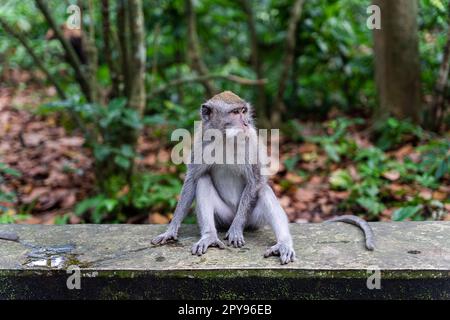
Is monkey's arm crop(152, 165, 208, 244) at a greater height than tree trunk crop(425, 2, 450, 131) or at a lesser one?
lesser

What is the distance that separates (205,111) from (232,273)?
1.21 metres

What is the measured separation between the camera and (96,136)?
6156 mm

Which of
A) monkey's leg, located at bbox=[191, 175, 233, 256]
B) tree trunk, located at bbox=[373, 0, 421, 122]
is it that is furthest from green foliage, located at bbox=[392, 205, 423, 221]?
tree trunk, located at bbox=[373, 0, 421, 122]

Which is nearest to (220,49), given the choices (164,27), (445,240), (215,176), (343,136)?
(164,27)

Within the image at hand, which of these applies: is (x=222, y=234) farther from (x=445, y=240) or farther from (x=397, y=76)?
(x=397, y=76)

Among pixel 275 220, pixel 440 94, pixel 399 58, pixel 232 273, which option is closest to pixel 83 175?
pixel 275 220

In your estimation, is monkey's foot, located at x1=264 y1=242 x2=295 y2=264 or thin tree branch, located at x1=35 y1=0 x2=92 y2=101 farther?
thin tree branch, located at x1=35 y1=0 x2=92 y2=101

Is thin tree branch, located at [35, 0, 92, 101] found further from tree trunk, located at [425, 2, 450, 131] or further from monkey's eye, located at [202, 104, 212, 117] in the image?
tree trunk, located at [425, 2, 450, 131]

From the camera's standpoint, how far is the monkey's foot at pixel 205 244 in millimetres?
3684

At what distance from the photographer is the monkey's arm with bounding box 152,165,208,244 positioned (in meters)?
4.00

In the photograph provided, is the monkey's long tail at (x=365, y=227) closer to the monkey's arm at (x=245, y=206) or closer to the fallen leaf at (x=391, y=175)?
the monkey's arm at (x=245, y=206)

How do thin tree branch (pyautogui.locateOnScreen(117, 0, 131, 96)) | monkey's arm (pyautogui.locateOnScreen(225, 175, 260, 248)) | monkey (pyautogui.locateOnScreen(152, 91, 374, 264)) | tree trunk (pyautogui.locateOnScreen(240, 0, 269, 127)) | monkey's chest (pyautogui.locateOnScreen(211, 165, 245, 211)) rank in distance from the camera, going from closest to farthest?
monkey (pyautogui.locateOnScreen(152, 91, 374, 264)) < monkey's arm (pyautogui.locateOnScreen(225, 175, 260, 248)) < monkey's chest (pyautogui.locateOnScreen(211, 165, 245, 211)) < thin tree branch (pyautogui.locateOnScreen(117, 0, 131, 96)) < tree trunk (pyautogui.locateOnScreen(240, 0, 269, 127))

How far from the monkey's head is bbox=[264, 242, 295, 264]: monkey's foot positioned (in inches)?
31.7

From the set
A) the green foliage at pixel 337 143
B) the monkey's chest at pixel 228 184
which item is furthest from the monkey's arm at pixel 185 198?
the green foliage at pixel 337 143
